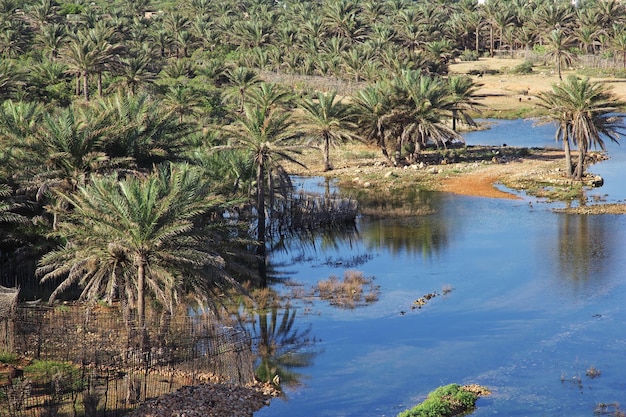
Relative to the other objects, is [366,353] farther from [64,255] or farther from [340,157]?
[340,157]

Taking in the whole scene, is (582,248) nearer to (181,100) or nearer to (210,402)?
(210,402)

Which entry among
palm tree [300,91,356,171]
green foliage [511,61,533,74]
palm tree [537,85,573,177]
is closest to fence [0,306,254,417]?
palm tree [537,85,573,177]

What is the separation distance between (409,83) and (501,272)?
25.9 m

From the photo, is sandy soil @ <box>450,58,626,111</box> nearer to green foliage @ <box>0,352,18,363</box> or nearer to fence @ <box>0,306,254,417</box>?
fence @ <box>0,306,254,417</box>

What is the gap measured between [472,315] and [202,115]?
138ft

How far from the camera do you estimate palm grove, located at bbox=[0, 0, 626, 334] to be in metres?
30.1

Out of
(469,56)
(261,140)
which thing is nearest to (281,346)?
(261,140)

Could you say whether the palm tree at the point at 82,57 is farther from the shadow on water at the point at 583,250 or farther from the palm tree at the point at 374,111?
the shadow on water at the point at 583,250

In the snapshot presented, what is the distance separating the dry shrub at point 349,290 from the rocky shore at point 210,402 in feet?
30.6

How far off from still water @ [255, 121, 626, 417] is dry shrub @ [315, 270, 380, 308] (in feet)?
1.77

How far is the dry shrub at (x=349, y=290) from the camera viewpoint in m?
37.2

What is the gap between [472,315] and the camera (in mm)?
35094

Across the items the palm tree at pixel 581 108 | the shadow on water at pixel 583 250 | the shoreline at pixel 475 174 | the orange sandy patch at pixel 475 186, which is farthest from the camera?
the orange sandy patch at pixel 475 186

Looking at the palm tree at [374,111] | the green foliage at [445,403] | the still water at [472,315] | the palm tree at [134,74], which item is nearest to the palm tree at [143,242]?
the still water at [472,315]
